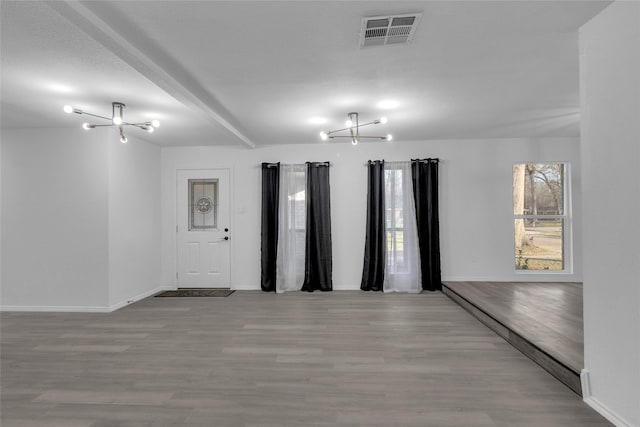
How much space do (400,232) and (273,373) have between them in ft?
11.3

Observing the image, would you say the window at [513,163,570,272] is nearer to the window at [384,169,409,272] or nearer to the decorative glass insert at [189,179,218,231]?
the window at [384,169,409,272]

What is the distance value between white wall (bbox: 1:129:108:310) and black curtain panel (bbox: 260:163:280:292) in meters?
2.22

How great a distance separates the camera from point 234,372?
8.60 feet

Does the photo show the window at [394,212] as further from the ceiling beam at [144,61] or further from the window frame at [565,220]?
the ceiling beam at [144,61]

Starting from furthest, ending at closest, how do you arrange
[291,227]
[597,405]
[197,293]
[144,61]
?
[291,227] < [197,293] < [144,61] < [597,405]

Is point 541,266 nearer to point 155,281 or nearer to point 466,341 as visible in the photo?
point 466,341

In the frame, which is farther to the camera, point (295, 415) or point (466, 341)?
point (466, 341)

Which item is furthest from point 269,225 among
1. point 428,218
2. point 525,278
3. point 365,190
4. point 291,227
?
point 525,278

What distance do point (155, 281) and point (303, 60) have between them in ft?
15.0

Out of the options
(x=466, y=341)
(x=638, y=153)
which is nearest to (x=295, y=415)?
(x=466, y=341)

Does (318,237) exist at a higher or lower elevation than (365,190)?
lower

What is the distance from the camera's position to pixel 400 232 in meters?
5.43

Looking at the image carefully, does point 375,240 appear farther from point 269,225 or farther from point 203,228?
Result: point 203,228

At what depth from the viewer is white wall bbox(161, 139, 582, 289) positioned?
539cm
